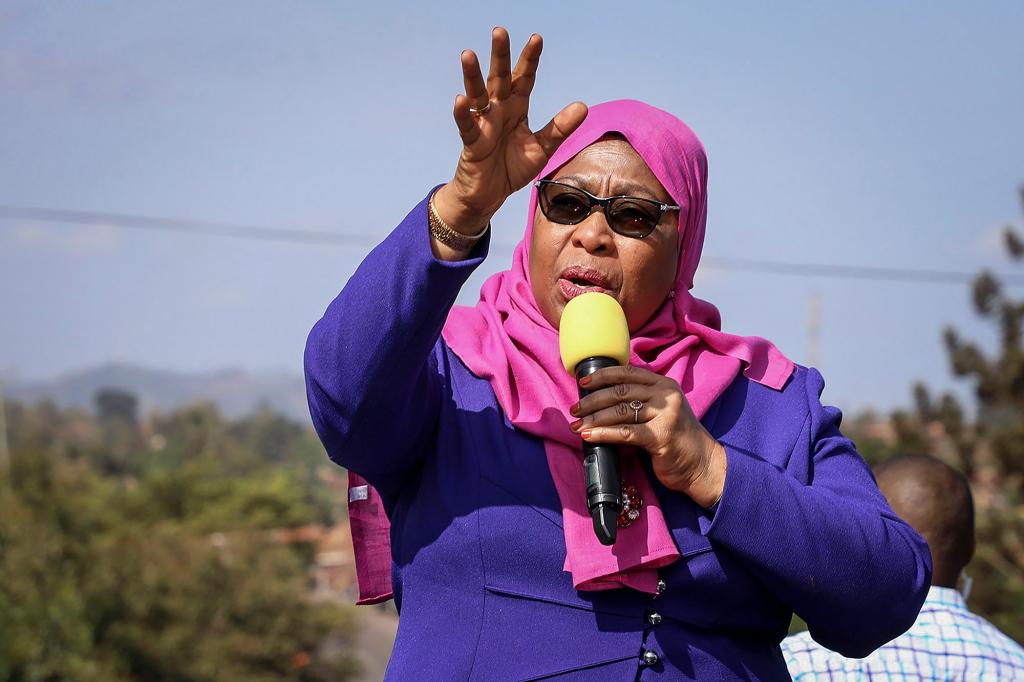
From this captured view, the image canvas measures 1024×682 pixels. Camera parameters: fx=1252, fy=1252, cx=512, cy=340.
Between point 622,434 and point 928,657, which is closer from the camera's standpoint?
point 622,434

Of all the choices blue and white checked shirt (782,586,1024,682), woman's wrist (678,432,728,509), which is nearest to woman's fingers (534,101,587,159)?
woman's wrist (678,432,728,509)

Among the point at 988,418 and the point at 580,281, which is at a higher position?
the point at 580,281

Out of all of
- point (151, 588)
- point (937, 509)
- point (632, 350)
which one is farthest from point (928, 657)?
point (151, 588)

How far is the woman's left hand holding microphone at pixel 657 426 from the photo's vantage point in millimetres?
2184

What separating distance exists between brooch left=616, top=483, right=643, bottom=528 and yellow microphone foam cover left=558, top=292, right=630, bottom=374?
0.29 meters

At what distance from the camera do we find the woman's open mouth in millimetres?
2531

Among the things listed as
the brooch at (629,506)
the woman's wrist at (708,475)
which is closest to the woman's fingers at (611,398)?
the woman's wrist at (708,475)

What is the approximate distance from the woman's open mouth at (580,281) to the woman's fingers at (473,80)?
0.52 metres

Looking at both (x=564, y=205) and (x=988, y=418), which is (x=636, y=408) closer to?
(x=564, y=205)

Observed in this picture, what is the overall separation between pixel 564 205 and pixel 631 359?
35 cm

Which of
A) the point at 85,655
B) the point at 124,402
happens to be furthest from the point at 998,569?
the point at 124,402

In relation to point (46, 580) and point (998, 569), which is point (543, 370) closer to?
point (998, 569)

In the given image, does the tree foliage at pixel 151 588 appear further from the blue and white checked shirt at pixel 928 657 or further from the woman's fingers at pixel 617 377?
the woman's fingers at pixel 617 377

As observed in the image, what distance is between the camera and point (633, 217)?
2596mm
